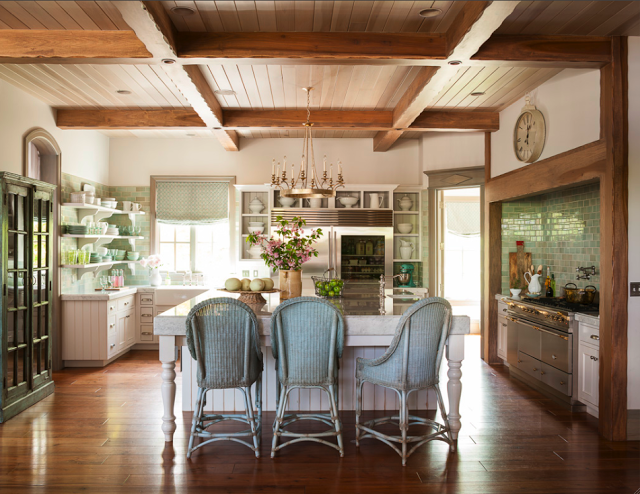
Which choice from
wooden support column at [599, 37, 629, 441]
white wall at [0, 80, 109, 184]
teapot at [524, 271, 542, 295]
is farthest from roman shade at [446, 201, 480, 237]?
white wall at [0, 80, 109, 184]

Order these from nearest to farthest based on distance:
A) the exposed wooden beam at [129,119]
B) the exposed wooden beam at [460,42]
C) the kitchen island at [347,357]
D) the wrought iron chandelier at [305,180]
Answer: the exposed wooden beam at [460,42], the kitchen island at [347,357], the wrought iron chandelier at [305,180], the exposed wooden beam at [129,119]

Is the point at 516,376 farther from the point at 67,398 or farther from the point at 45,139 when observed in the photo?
the point at 45,139

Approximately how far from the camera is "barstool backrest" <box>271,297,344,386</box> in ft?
10.3

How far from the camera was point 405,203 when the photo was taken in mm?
7117

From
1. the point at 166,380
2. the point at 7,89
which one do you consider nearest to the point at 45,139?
the point at 7,89

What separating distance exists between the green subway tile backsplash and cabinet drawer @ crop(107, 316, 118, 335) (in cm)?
469

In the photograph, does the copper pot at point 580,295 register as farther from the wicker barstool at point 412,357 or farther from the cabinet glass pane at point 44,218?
the cabinet glass pane at point 44,218

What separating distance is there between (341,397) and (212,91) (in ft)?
10.0

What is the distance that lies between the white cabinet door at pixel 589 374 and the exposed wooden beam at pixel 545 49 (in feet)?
7.23

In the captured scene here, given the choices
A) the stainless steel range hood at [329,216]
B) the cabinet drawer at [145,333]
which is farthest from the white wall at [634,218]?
the cabinet drawer at [145,333]

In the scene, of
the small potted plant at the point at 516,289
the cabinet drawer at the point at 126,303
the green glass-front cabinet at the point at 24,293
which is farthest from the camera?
the cabinet drawer at the point at 126,303

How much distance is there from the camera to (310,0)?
3064 mm

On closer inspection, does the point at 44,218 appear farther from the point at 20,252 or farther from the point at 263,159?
the point at 263,159

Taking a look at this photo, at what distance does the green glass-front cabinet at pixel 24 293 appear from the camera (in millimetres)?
4027
